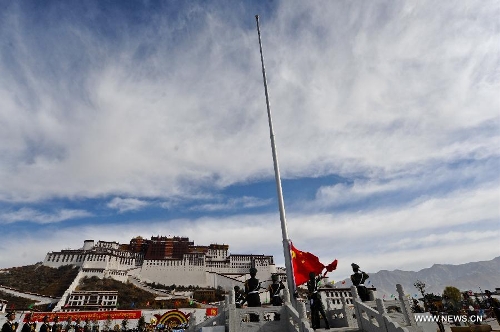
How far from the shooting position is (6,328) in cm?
999

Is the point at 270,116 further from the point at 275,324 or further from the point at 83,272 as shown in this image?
the point at 83,272

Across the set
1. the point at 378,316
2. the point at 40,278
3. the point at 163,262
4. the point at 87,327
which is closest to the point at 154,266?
the point at 163,262

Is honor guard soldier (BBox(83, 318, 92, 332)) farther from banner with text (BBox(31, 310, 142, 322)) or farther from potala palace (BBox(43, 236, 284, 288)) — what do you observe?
potala palace (BBox(43, 236, 284, 288))

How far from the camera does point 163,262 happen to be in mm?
87750

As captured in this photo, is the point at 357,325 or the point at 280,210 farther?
the point at 280,210

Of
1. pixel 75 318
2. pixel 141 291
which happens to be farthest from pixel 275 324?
pixel 141 291

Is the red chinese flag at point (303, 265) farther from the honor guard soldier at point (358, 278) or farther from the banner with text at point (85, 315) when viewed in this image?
the banner with text at point (85, 315)

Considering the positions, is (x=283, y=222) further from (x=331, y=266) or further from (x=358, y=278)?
(x=358, y=278)

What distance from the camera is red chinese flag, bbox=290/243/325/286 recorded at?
11484mm

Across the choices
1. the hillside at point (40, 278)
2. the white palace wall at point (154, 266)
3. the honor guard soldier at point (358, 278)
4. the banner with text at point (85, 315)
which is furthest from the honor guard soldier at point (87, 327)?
the white palace wall at point (154, 266)

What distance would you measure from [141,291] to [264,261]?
37895 mm

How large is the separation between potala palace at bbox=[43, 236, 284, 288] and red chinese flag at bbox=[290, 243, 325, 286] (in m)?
72.4

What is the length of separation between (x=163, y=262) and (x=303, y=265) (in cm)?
8503

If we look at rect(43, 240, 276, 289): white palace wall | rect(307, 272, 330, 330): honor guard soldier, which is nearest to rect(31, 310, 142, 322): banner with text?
rect(307, 272, 330, 330): honor guard soldier
